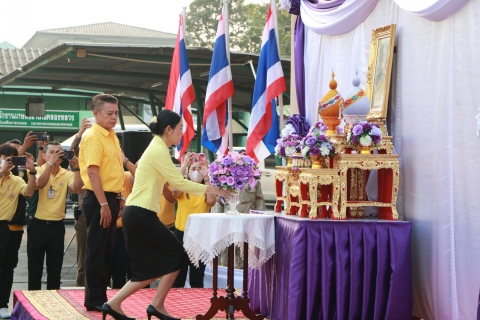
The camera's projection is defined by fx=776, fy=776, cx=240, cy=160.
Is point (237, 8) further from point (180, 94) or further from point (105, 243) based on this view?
point (105, 243)

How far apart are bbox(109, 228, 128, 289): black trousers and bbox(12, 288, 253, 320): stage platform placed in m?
0.74

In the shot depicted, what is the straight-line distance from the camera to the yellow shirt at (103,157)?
653cm

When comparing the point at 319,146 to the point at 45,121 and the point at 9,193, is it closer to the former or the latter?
the point at 9,193

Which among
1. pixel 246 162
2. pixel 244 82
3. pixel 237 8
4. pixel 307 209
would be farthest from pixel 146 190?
pixel 237 8

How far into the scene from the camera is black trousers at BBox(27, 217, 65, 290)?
7.95 metres

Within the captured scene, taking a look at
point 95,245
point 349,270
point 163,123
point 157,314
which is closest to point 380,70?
point 349,270

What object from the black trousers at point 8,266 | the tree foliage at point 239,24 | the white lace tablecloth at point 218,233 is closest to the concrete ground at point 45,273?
the black trousers at point 8,266

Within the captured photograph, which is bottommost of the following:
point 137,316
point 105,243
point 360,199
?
point 137,316

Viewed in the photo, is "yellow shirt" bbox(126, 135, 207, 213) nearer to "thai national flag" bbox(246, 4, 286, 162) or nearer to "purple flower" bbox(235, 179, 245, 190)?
"purple flower" bbox(235, 179, 245, 190)

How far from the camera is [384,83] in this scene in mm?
6426

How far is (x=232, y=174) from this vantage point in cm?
621

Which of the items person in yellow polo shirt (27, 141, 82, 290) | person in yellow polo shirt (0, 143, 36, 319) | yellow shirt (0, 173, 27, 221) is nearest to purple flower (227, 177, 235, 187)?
person in yellow polo shirt (27, 141, 82, 290)

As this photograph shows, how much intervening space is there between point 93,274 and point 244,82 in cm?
759

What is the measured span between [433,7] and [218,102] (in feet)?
13.8
